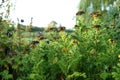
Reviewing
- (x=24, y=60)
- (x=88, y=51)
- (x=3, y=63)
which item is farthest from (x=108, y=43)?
(x=3, y=63)

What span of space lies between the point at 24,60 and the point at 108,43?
1.08 m

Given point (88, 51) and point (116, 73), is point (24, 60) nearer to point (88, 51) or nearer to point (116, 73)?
point (88, 51)

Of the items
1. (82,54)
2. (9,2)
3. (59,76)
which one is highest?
(9,2)

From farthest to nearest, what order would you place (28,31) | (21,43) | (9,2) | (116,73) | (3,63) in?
(9,2)
(28,31)
(21,43)
(3,63)
(116,73)

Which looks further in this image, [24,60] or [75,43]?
[24,60]

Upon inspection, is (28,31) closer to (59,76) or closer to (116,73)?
(59,76)

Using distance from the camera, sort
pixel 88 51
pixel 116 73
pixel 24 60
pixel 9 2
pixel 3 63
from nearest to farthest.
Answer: pixel 116 73
pixel 88 51
pixel 24 60
pixel 3 63
pixel 9 2

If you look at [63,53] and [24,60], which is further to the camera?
[24,60]

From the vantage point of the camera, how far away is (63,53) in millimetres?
4551

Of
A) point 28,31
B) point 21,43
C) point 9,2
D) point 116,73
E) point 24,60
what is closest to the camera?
point 116,73

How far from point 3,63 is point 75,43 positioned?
50.6 inches

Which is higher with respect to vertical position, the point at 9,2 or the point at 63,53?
the point at 9,2

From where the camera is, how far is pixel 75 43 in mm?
4465

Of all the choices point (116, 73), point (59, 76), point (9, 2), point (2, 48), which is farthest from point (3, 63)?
point (9, 2)
